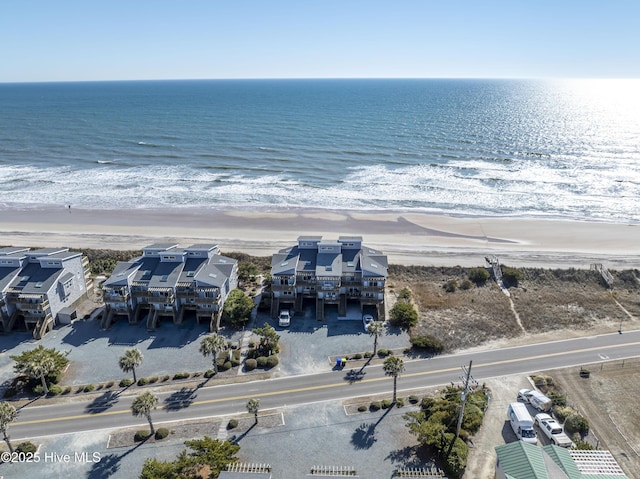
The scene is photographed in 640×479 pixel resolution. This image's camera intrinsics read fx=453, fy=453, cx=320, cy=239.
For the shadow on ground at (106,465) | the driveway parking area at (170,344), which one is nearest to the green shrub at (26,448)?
the shadow on ground at (106,465)

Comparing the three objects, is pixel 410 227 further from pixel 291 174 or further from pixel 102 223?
pixel 102 223

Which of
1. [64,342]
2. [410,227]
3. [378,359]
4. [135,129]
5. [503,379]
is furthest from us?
[135,129]

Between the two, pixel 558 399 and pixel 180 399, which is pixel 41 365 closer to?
pixel 180 399

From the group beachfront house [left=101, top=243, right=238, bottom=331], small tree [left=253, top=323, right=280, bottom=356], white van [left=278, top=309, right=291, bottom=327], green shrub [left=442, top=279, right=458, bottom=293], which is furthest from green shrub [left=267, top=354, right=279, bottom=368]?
green shrub [left=442, top=279, right=458, bottom=293]

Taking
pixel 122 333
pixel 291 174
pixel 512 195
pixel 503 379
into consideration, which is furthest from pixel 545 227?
pixel 122 333

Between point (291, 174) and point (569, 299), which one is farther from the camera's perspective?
point (291, 174)

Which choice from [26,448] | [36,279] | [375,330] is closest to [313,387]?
[375,330]

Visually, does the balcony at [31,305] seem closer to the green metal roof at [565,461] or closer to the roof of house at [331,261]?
the roof of house at [331,261]
